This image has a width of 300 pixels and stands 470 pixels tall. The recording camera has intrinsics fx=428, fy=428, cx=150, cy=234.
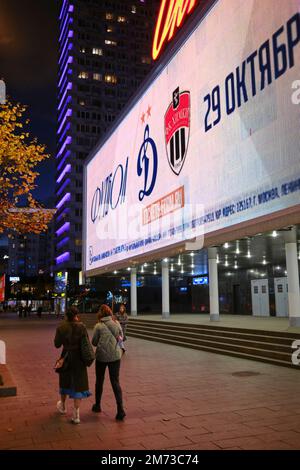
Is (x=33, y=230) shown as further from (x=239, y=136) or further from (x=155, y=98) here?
(x=155, y=98)

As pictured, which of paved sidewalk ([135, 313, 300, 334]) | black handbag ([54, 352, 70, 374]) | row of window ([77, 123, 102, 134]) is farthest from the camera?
row of window ([77, 123, 102, 134])

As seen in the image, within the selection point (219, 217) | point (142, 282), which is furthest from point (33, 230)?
point (142, 282)

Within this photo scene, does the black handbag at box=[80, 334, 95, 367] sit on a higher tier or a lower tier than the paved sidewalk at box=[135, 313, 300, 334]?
higher

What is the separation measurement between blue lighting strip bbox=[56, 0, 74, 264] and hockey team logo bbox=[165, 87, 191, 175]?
243ft

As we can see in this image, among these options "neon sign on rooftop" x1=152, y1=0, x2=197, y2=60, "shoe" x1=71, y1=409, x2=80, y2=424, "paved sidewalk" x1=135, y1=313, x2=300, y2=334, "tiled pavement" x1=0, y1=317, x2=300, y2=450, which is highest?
"neon sign on rooftop" x1=152, y1=0, x2=197, y2=60

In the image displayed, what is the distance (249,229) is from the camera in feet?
48.6

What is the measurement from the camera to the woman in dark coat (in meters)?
6.91

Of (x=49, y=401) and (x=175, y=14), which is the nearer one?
→ (x=49, y=401)

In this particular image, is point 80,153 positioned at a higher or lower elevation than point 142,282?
higher

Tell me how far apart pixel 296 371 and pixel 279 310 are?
51.6 feet

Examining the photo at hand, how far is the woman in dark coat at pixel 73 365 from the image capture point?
6.91m

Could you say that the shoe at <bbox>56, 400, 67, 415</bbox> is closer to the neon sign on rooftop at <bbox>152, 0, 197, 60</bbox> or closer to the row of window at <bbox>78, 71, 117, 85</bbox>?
the neon sign on rooftop at <bbox>152, 0, 197, 60</bbox>

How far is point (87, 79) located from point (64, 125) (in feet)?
41.5

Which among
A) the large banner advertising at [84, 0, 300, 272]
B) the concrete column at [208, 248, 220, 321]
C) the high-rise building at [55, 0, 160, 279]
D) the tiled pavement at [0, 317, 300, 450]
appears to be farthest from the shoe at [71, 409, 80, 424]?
the high-rise building at [55, 0, 160, 279]
